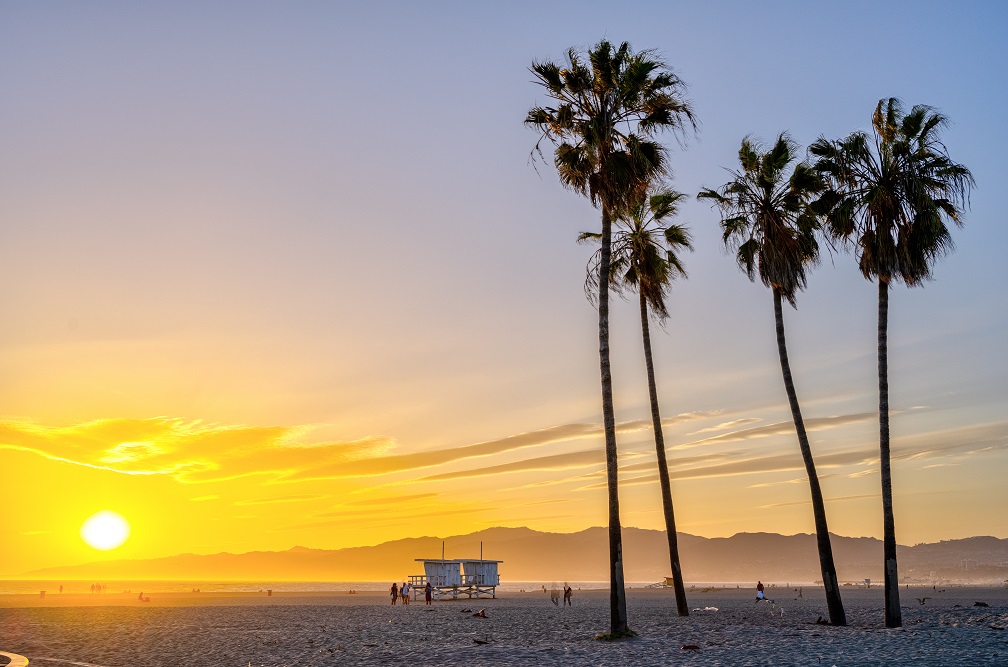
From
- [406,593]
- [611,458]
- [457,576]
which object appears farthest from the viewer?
[406,593]

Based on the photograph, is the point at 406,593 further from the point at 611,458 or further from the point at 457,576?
the point at 611,458

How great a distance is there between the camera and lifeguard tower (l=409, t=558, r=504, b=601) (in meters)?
65.0

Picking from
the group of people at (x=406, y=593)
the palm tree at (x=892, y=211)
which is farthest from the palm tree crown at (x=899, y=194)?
the group of people at (x=406, y=593)

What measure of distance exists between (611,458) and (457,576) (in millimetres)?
43704

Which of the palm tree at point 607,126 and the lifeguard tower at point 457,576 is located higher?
the palm tree at point 607,126

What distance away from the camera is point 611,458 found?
2639 centimetres

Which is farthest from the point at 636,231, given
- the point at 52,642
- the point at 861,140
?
the point at 52,642

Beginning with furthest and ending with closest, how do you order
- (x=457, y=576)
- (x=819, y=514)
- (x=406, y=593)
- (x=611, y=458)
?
(x=406, y=593)
(x=457, y=576)
(x=819, y=514)
(x=611, y=458)

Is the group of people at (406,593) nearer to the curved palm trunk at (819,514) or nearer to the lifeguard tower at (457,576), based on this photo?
the lifeguard tower at (457,576)

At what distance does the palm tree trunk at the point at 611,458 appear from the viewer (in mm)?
25781

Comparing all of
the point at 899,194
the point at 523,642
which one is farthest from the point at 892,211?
the point at 523,642

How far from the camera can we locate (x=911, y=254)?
28.0 meters

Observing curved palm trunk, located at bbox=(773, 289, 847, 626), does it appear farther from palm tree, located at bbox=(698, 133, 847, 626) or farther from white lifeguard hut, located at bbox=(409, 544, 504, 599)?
white lifeguard hut, located at bbox=(409, 544, 504, 599)

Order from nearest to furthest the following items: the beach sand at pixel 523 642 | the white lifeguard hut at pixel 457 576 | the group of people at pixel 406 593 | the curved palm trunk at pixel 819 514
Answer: the beach sand at pixel 523 642, the curved palm trunk at pixel 819 514, the group of people at pixel 406 593, the white lifeguard hut at pixel 457 576
